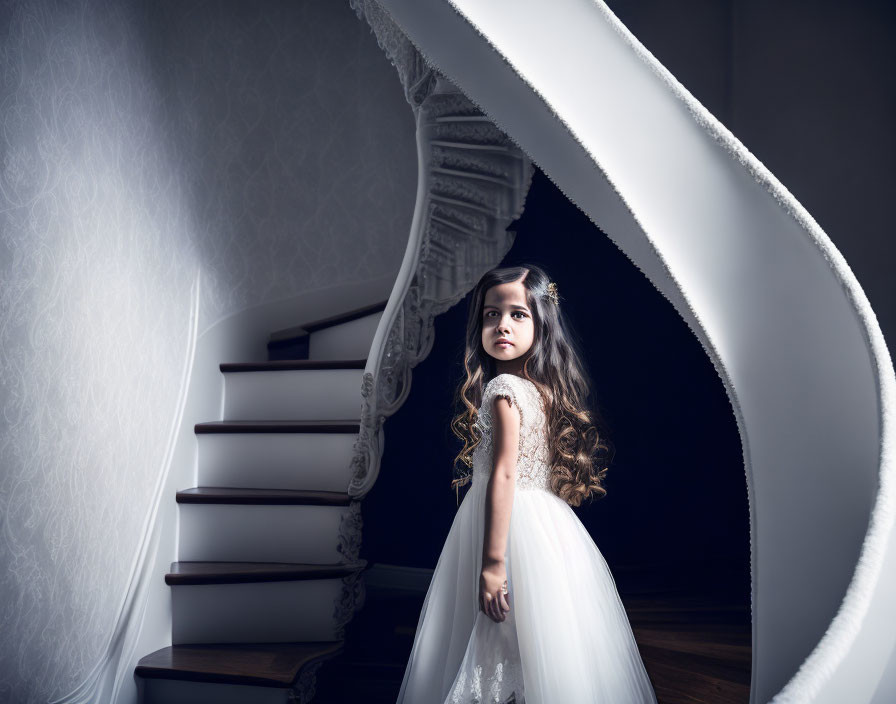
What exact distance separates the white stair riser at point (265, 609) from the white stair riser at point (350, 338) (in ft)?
3.71

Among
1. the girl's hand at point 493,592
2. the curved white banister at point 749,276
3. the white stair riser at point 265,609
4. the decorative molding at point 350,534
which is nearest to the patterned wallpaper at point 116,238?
the white stair riser at point 265,609

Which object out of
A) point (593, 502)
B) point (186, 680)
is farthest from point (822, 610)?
point (593, 502)

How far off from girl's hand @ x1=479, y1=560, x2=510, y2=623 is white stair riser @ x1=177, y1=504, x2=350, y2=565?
2.42 feet

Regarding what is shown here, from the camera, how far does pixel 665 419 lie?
9.55 ft

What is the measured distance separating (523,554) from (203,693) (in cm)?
99

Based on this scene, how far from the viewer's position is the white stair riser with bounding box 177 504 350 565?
78.0 inches

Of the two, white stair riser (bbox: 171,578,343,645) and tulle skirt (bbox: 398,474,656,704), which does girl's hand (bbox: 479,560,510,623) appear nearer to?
tulle skirt (bbox: 398,474,656,704)

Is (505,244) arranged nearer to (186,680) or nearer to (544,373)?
(544,373)

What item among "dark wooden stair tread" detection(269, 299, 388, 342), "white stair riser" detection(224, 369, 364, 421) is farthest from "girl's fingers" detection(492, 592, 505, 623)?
"dark wooden stair tread" detection(269, 299, 388, 342)

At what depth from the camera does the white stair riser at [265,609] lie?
6.21 feet

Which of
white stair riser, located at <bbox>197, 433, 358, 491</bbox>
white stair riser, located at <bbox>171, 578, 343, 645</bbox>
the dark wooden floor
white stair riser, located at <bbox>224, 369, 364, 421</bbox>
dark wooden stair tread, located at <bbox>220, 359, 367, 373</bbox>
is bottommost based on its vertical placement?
the dark wooden floor

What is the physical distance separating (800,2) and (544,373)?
2.27 m

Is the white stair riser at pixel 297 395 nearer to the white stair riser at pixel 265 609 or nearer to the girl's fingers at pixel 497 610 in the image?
the white stair riser at pixel 265 609

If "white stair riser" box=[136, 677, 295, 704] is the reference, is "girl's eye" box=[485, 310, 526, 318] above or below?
above
